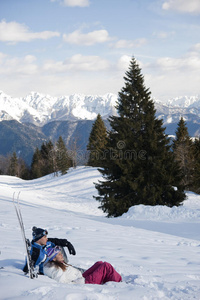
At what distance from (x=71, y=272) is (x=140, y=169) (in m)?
15.3

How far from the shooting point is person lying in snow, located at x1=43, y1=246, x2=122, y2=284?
383cm

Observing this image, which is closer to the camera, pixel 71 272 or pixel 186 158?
pixel 71 272

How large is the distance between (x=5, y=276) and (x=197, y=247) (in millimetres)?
6552

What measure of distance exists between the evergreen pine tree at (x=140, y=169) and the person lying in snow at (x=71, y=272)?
13.7 m

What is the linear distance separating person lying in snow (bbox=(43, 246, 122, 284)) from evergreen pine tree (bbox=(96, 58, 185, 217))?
1369 cm

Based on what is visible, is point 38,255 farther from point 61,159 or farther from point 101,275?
point 61,159

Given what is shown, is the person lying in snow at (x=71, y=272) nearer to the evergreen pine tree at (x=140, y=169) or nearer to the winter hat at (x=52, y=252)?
the winter hat at (x=52, y=252)

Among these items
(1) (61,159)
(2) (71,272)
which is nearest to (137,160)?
(2) (71,272)

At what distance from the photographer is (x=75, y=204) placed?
27.3 m

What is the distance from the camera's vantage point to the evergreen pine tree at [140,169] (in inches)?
725

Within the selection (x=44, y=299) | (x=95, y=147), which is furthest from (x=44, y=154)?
(x=44, y=299)

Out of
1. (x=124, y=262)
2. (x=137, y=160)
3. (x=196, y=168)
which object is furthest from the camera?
(x=196, y=168)

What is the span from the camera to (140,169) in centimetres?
1886

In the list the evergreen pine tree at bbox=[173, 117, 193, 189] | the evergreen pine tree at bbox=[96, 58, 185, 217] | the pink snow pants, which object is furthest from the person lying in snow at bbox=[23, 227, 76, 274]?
the evergreen pine tree at bbox=[173, 117, 193, 189]
